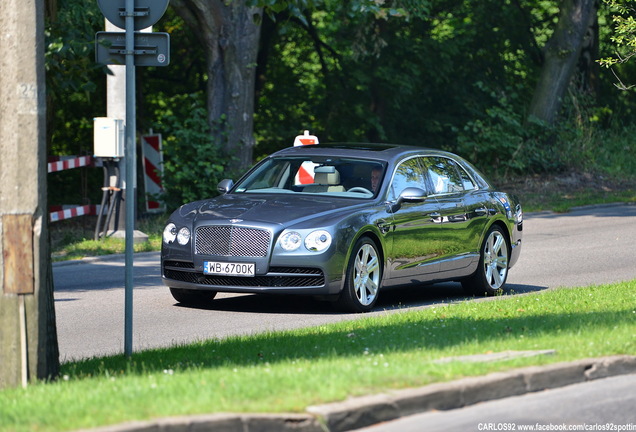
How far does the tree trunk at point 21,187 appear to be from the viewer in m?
7.40

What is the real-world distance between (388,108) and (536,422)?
27.2 metres

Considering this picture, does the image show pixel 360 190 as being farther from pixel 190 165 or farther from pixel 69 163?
pixel 190 165

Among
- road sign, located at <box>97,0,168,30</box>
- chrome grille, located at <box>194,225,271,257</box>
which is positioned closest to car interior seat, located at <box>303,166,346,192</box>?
chrome grille, located at <box>194,225,271,257</box>

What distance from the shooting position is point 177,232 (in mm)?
12094

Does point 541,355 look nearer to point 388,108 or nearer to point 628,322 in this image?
point 628,322

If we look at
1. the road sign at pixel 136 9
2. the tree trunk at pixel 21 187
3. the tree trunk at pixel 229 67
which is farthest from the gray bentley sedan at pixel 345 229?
the tree trunk at pixel 229 67

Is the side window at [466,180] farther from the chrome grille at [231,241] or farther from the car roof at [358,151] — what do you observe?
the chrome grille at [231,241]

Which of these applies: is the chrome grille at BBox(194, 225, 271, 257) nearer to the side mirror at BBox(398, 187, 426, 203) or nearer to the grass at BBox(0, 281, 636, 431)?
the grass at BBox(0, 281, 636, 431)

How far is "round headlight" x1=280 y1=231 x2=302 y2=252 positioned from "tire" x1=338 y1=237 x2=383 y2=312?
22.0 inches

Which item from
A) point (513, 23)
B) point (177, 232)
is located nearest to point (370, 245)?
point (177, 232)

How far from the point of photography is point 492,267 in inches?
554

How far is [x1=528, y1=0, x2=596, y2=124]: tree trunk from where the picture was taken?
3097 centimetres

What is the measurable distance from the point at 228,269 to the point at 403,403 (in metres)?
5.12

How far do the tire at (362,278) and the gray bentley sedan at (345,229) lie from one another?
1 centimetres
